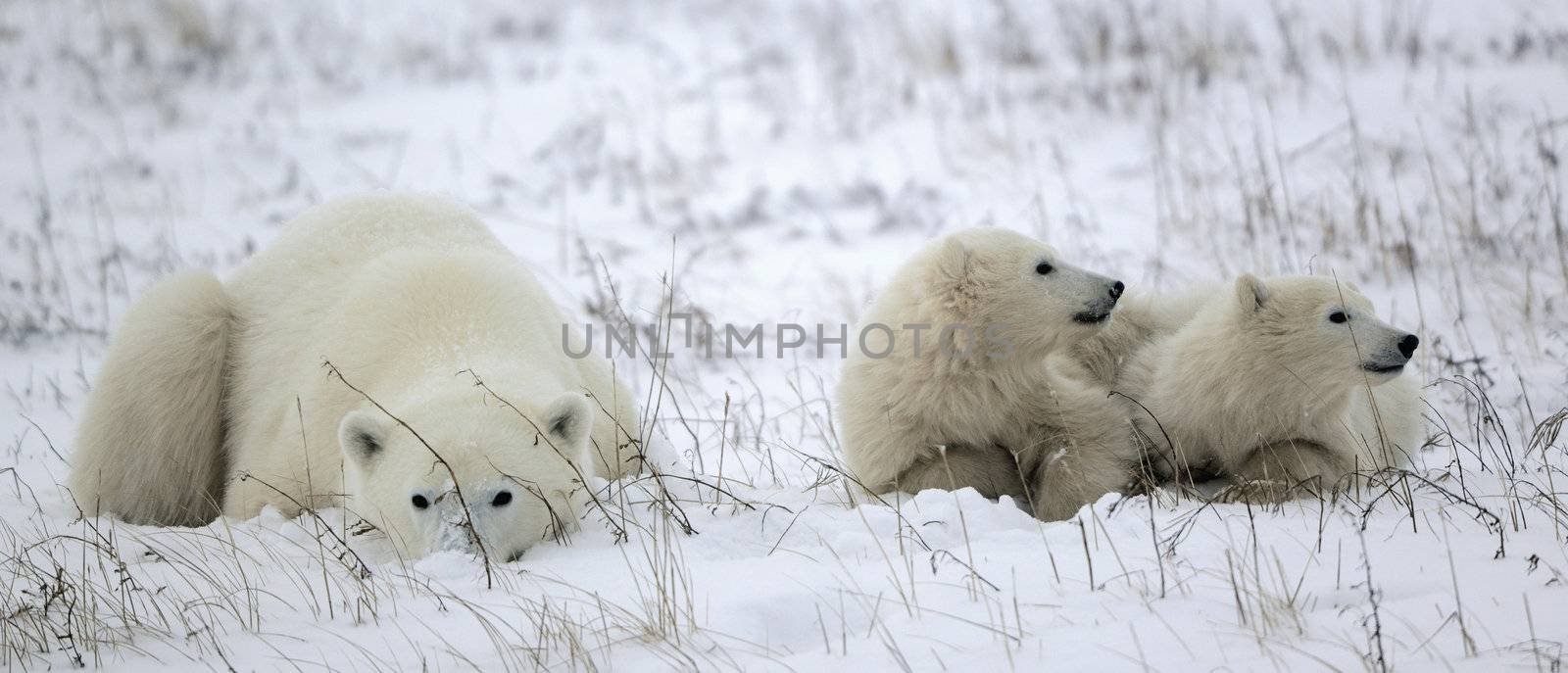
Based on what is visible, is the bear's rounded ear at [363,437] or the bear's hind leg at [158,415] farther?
the bear's hind leg at [158,415]

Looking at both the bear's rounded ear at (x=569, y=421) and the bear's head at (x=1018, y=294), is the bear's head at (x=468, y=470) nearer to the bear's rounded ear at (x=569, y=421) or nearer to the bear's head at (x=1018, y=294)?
the bear's rounded ear at (x=569, y=421)

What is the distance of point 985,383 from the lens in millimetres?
4309

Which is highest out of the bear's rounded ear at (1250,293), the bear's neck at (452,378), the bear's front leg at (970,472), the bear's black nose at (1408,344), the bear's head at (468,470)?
the bear's rounded ear at (1250,293)

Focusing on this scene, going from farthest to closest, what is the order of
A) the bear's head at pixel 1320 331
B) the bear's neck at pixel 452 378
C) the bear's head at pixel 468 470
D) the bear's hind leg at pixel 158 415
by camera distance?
the bear's hind leg at pixel 158 415 → the bear's head at pixel 1320 331 → the bear's neck at pixel 452 378 → the bear's head at pixel 468 470

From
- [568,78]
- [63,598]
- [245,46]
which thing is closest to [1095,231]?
[63,598]

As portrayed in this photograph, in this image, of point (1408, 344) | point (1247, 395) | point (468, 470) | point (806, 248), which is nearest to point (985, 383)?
point (1247, 395)

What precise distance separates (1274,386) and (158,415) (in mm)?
4243

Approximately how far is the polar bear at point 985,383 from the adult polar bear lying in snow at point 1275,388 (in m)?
0.22

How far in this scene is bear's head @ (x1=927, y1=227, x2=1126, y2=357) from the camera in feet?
14.1

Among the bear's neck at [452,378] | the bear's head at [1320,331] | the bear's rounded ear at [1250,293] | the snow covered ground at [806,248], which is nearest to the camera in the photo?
the snow covered ground at [806,248]

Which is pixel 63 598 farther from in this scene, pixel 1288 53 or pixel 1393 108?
pixel 1288 53

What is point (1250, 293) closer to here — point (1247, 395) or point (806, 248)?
point (1247, 395)

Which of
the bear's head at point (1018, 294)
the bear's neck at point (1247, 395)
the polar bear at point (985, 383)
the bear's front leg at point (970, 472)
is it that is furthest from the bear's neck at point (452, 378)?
the bear's neck at point (1247, 395)

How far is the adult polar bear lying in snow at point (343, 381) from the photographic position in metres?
3.81
